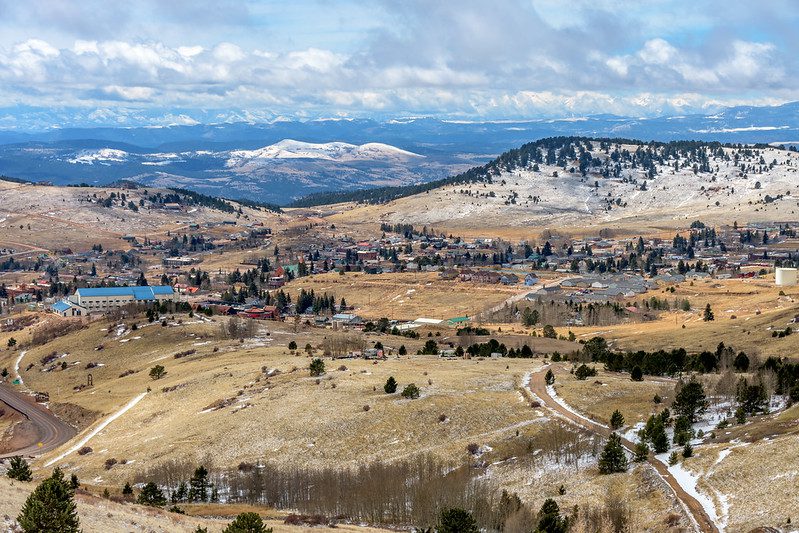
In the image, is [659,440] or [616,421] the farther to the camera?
[616,421]

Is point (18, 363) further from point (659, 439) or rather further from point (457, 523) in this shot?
point (457, 523)

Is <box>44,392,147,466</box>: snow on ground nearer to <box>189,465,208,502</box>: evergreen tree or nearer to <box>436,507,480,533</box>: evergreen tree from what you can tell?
<box>189,465,208,502</box>: evergreen tree

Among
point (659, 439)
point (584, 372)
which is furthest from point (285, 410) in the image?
point (659, 439)

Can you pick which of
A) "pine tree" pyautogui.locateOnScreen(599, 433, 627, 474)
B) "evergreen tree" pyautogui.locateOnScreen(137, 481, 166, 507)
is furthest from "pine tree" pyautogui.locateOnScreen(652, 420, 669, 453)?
"evergreen tree" pyautogui.locateOnScreen(137, 481, 166, 507)

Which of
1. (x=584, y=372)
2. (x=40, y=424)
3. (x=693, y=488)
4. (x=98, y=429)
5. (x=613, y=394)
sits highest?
(x=584, y=372)

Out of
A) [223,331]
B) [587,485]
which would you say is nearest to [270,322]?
[223,331]

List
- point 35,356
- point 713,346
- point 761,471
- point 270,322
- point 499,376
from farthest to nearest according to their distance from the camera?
point 270,322 < point 35,356 < point 713,346 < point 499,376 < point 761,471

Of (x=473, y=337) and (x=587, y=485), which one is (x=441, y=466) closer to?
(x=587, y=485)
